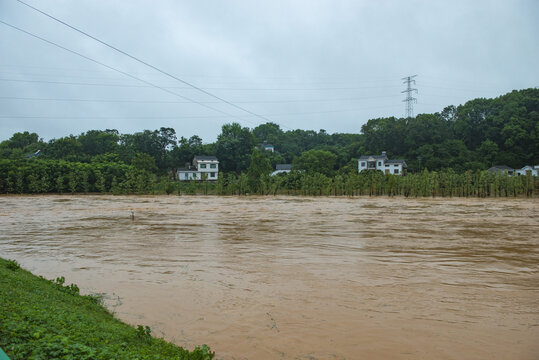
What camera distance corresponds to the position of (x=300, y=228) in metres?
15.1

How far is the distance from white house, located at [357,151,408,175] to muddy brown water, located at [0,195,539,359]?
47597 mm

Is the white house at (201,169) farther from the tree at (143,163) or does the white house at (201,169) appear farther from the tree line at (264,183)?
the tree line at (264,183)

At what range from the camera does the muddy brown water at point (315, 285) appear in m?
4.89

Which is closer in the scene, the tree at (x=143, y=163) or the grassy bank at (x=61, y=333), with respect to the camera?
the grassy bank at (x=61, y=333)

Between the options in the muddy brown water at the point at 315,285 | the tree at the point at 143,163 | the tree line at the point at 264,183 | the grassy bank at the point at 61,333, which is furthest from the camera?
the tree at the point at 143,163

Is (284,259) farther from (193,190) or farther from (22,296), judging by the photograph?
(193,190)

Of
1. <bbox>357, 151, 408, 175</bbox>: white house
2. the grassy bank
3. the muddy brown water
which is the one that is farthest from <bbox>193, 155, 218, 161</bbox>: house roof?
the grassy bank

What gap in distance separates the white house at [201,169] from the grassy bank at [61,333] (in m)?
56.5

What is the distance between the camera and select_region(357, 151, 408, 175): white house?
6019 centimetres

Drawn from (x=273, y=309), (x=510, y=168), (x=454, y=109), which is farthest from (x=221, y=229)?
(x=454, y=109)

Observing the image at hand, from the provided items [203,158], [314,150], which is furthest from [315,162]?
[203,158]

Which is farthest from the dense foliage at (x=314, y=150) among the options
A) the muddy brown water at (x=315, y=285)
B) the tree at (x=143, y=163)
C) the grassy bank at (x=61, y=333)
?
the grassy bank at (x=61, y=333)

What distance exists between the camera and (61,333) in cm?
355

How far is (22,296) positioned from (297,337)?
144 inches
